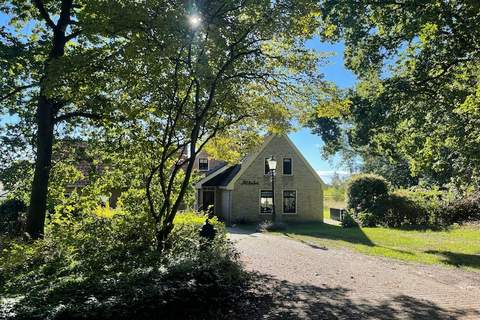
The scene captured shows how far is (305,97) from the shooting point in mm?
10578

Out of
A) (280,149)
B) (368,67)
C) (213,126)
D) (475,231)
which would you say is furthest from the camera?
(280,149)

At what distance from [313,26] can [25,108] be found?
35.5 feet

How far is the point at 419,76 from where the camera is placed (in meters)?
13.6

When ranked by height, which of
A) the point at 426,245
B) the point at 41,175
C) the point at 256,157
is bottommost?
the point at 426,245

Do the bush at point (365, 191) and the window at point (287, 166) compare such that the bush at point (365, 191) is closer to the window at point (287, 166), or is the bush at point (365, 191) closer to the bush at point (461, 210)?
the bush at point (461, 210)

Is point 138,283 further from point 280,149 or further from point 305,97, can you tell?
point 280,149

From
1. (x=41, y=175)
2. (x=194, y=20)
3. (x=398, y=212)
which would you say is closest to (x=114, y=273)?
(x=194, y=20)

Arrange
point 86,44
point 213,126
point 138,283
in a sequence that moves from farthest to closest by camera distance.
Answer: point 86,44 → point 213,126 → point 138,283

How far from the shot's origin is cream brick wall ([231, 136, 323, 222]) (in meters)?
30.0

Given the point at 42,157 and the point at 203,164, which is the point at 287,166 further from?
the point at 42,157

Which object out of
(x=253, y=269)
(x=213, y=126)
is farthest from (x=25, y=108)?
(x=253, y=269)

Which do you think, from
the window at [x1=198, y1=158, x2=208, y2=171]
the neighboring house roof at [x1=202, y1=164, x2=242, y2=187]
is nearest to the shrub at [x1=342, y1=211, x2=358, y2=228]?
the neighboring house roof at [x1=202, y1=164, x2=242, y2=187]

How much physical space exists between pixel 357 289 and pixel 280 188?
22.5 metres

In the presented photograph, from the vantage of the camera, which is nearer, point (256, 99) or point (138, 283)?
point (138, 283)
